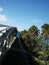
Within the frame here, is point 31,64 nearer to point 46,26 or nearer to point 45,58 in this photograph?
point 45,58

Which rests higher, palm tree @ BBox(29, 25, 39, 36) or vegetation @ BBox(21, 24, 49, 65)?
palm tree @ BBox(29, 25, 39, 36)

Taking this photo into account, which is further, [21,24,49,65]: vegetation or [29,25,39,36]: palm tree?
[29,25,39,36]: palm tree

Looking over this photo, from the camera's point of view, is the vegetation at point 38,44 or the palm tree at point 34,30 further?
the palm tree at point 34,30

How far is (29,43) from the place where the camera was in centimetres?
4116

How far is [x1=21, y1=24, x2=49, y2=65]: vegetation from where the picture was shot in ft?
98.5

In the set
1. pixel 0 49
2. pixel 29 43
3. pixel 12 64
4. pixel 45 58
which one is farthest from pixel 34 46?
pixel 0 49

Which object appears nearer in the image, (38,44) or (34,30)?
(38,44)

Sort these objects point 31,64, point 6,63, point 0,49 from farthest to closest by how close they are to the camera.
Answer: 1. point 31,64
2. point 6,63
3. point 0,49

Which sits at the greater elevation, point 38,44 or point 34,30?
point 34,30

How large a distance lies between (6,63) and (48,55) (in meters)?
13.8

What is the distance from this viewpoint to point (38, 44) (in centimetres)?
4462

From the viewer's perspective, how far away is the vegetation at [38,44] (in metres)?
30.0

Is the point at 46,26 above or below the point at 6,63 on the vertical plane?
above

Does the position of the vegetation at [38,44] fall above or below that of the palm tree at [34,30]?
below
